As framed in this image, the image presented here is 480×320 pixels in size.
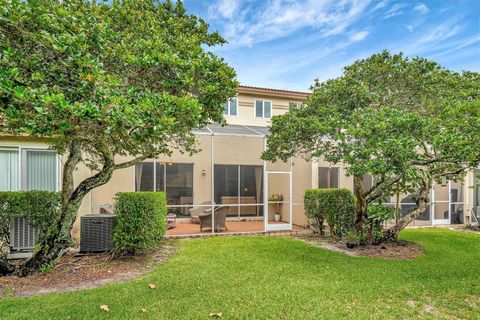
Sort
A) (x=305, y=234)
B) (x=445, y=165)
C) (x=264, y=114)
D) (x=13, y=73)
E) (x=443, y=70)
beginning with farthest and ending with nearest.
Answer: (x=264, y=114)
(x=305, y=234)
(x=443, y=70)
(x=445, y=165)
(x=13, y=73)

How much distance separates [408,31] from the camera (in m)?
12.2

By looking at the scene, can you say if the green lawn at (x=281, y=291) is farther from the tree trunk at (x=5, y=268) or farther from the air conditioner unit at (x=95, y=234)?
the air conditioner unit at (x=95, y=234)

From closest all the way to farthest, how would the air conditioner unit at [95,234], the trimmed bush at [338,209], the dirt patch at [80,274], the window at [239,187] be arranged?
the dirt patch at [80,274] < the air conditioner unit at [95,234] < the trimmed bush at [338,209] < the window at [239,187]

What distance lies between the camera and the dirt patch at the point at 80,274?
18.4 ft

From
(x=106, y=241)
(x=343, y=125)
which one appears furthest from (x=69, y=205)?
(x=343, y=125)

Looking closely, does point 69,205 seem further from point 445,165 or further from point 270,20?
point 270,20

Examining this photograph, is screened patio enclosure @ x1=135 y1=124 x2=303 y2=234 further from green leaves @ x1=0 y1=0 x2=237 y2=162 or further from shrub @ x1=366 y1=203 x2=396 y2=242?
green leaves @ x1=0 y1=0 x2=237 y2=162

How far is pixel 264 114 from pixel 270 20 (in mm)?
5792

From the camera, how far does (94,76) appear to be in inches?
173

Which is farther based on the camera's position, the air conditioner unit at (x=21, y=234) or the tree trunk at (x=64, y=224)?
the air conditioner unit at (x=21, y=234)

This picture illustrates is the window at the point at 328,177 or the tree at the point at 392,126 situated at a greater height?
the tree at the point at 392,126

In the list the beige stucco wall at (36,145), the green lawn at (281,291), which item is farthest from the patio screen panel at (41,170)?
the green lawn at (281,291)

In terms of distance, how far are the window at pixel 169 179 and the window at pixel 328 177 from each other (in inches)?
228

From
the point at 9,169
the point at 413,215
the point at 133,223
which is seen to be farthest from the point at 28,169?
the point at 413,215
